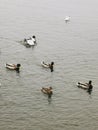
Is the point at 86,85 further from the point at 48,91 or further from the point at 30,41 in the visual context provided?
the point at 30,41

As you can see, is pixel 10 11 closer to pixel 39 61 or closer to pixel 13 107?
pixel 39 61

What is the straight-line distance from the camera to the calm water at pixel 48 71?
50562mm

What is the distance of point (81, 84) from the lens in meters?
60.2

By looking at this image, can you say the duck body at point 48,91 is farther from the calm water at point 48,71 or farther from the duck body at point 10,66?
the duck body at point 10,66

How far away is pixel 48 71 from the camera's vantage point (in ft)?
217

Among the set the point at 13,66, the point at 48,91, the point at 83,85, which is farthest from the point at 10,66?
Result: the point at 83,85

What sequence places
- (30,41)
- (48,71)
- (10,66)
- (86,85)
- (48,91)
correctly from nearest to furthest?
1. (48,91)
2. (86,85)
3. (10,66)
4. (48,71)
5. (30,41)

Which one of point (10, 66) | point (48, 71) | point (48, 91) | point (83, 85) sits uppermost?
point (10, 66)

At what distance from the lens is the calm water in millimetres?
50562

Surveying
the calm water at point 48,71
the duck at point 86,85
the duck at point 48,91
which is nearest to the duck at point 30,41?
the calm water at point 48,71

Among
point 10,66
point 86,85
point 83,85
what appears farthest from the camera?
point 10,66

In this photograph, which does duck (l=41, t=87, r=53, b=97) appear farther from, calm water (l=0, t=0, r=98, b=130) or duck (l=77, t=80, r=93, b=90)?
duck (l=77, t=80, r=93, b=90)

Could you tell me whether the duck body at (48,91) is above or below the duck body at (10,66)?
below

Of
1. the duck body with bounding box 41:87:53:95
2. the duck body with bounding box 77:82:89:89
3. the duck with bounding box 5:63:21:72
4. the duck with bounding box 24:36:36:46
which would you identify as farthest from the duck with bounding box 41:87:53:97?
the duck with bounding box 24:36:36:46
